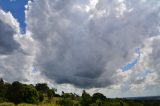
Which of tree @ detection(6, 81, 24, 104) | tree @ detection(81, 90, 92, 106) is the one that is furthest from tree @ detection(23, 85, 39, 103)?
tree @ detection(81, 90, 92, 106)

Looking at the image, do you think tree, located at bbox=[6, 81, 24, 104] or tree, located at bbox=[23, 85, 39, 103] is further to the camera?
tree, located at bbox=[23, 85, 39, 103]

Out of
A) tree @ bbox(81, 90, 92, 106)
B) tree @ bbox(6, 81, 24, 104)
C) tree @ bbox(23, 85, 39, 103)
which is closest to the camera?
tree @ bbox(6, 81, 24, 104)

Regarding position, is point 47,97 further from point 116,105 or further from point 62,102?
point 116,105

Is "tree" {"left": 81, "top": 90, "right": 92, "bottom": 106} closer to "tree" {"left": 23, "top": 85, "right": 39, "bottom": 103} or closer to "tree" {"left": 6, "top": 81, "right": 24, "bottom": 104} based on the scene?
"tree" {"left": 23, "top": 85, "right": 39, "bottom": 103}

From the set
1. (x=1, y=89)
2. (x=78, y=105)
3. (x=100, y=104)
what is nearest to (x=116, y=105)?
(x=100, y=104)

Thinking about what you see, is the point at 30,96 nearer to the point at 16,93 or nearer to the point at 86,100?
the point at 16,93

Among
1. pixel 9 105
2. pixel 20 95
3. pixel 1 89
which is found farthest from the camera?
pixel 1 89

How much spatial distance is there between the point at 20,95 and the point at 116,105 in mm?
54037

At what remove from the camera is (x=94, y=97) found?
19288 cm

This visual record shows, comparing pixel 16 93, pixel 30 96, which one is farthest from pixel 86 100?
Result: pixel 16 93

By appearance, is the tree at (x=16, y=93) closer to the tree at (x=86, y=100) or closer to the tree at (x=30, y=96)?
the tree at (x=30, y=96)

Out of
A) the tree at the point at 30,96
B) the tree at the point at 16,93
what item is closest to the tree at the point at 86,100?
the tree at the point at 30,96

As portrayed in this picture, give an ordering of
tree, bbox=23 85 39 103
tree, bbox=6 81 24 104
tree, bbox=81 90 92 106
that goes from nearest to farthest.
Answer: tree, bbox=6 81 24 104, tree, bbox=23 85 39 103, tree, bbox=81 90 92 106

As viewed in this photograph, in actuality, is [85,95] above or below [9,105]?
above
